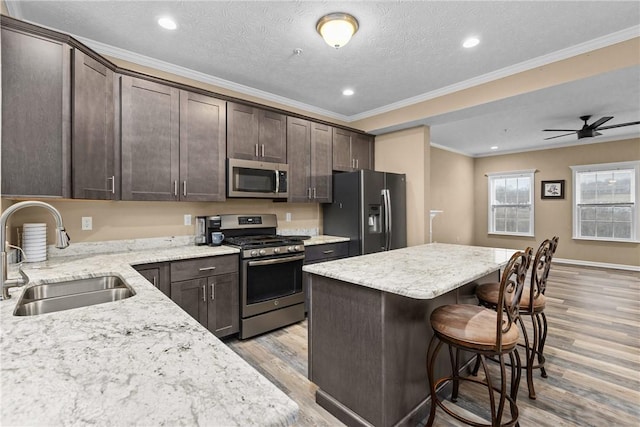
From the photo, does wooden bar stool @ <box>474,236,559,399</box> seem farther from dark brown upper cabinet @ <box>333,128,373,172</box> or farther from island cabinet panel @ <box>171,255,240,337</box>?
dark brown upper cabinet @ <box>333,128,373,172</box>

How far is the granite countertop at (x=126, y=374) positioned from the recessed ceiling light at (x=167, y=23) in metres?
2.19

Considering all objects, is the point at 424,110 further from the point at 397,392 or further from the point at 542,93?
the point at 397,392

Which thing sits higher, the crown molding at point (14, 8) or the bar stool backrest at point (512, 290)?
the crown molding at point (14, 8)

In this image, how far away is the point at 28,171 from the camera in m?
1.90

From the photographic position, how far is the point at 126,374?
729 mm

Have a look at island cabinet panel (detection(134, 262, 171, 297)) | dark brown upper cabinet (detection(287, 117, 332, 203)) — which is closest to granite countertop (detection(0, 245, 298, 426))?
island cabinet panel (detection(134, 262, 171, 297))

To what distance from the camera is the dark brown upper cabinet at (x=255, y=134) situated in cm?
324

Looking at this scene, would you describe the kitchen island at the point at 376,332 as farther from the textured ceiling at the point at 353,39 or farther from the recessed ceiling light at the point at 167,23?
the recessed ceiling light at the point at 167,23

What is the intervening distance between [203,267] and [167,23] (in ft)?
6.63

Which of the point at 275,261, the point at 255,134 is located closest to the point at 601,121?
the point at 255,134

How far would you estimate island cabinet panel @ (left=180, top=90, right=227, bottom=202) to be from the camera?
2912 mm

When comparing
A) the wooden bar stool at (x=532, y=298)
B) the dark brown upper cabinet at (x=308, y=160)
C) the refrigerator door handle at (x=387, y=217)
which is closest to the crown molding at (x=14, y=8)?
the dark brown upper cabinet at (x=308, y=160)

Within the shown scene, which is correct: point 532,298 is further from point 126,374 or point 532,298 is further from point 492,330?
point 126,374

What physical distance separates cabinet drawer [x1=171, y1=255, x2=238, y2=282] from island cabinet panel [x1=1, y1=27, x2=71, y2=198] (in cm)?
96
